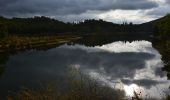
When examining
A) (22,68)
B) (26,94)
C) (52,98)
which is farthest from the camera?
(22,68)

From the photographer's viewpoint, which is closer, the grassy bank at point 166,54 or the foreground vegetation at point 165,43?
the grassy bank at point 166,54

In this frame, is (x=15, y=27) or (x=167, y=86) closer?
(x=167, y=86)

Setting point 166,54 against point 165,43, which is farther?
point 165,43

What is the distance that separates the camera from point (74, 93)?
9.48 m

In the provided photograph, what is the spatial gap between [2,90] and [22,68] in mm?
18776

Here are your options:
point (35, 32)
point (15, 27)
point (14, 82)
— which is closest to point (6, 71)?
point (14, 82)

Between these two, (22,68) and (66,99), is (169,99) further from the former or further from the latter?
(22,68)

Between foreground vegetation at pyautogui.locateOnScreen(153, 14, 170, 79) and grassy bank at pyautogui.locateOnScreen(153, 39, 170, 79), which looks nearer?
grassy bank at pyautogui.locateOnScreen(153, 39, 170, 79)

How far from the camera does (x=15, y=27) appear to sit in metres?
160

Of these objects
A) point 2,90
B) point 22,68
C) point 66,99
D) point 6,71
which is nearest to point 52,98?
point 66,99

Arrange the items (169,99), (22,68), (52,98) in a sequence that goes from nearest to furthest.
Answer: (52,98) → (169,99) → (22,68)

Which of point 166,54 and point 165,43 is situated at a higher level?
point 166,54

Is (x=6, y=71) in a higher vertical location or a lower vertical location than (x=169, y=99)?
lower

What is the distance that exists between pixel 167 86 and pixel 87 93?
70.9 feet
